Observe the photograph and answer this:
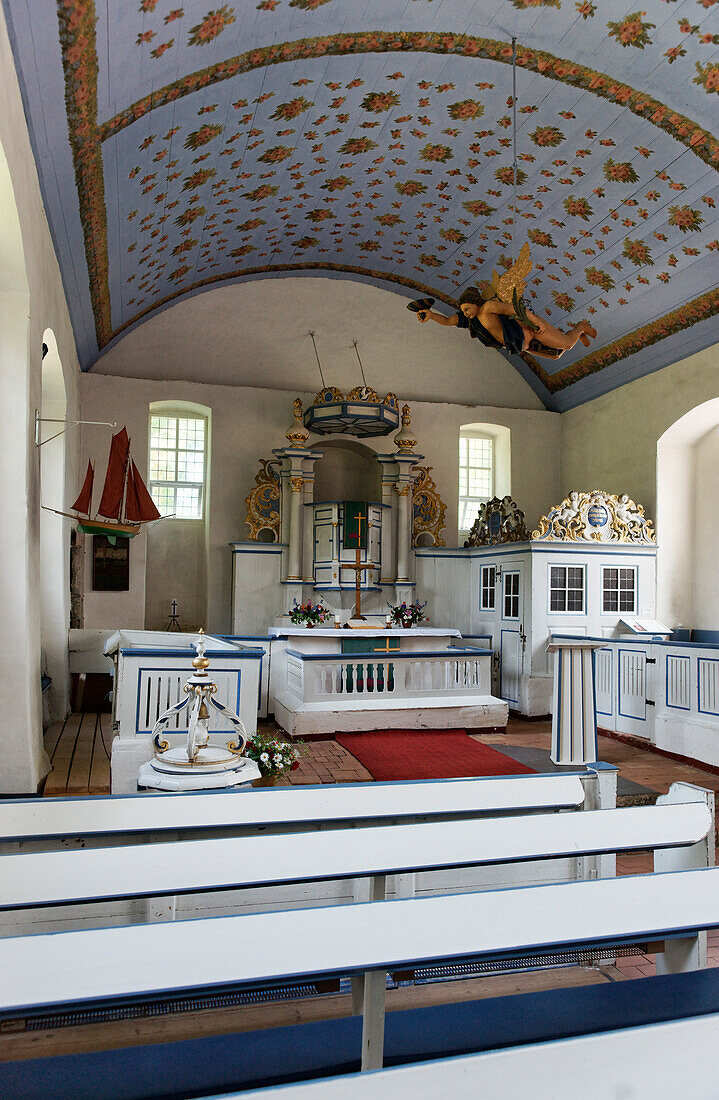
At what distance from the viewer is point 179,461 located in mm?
11969

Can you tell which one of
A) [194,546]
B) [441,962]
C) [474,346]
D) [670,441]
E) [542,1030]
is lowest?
[542,1030]

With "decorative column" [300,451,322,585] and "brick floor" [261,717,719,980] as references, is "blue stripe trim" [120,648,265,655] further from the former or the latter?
"decorative column" [300,451,322,585]

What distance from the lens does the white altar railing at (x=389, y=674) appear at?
8.12m

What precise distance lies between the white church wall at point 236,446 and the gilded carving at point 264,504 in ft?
1.00

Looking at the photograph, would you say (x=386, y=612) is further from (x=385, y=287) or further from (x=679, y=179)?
(x=679, y=179)

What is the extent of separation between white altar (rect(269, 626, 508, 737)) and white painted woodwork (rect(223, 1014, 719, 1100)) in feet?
21.5

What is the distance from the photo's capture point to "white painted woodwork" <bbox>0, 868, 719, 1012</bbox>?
1521mm

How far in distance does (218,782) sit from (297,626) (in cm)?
647

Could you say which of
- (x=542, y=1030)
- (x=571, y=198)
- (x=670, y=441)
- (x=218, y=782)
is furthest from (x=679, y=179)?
(x=542, y=1030)

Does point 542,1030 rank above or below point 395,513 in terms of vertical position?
below

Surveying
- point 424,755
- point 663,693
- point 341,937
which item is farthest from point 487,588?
point 341,937

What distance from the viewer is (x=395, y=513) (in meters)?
11.8

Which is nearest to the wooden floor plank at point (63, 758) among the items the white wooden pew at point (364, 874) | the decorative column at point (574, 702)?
the white wooden pew at point (364, 874)

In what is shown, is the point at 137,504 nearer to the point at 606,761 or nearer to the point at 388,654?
the point at 388,654
